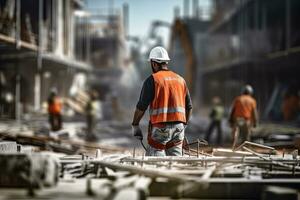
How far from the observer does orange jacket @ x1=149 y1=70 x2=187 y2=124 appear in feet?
17.9

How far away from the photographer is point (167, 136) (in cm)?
544

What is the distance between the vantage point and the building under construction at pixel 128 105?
3814 mm

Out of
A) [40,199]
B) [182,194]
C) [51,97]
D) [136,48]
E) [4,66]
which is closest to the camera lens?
[40,199]

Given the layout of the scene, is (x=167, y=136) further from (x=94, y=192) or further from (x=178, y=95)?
(x=94, y=192)

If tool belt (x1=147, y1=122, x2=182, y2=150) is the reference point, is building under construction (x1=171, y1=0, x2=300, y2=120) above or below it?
above

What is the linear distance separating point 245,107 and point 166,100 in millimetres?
6625

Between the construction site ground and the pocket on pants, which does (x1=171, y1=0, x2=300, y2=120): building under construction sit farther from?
the construction site ground

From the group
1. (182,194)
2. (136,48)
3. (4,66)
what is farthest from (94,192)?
(136,48)

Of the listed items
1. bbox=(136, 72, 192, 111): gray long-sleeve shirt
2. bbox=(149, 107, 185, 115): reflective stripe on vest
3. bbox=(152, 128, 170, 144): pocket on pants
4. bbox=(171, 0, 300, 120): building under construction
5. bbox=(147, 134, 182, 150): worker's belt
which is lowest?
bbox=(147, 134, 182, 150): worker's belt

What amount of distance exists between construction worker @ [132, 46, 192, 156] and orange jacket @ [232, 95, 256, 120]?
6362mm

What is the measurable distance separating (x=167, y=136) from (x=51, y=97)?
11814 millimetres

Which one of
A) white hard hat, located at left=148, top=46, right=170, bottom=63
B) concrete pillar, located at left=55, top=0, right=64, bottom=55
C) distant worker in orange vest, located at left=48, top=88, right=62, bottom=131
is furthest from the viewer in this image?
concrete pillar, located at left=55, top=0, right=64, bottom=55

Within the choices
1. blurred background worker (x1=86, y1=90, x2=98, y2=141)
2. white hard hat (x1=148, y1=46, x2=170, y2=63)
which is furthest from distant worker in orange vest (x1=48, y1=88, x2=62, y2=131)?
white hard hat (x1=148, y1=46, x2=170, y2=63)

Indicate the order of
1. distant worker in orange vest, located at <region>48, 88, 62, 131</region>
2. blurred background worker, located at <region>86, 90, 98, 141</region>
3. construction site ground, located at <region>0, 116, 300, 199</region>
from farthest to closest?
blurred background worker, located at <region>86, 90, 98, 141</region> → distant worker in orange vest, located at <region>48, 88, 62, 131</region> → construction site ground, located at <region>0, 116, 300, 199</region>
